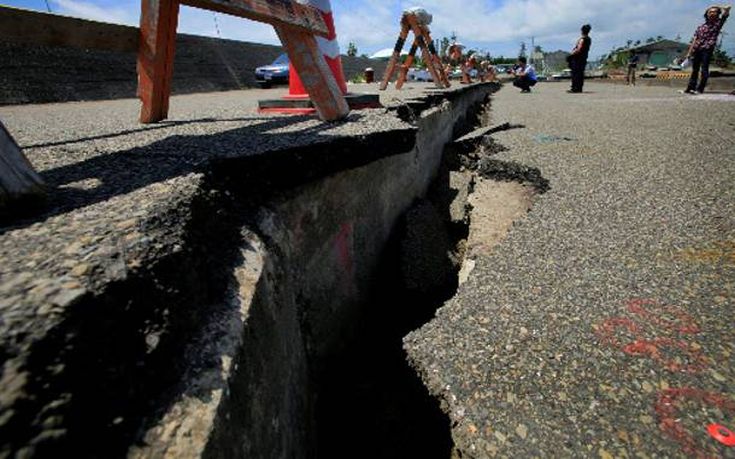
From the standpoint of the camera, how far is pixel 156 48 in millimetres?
2148

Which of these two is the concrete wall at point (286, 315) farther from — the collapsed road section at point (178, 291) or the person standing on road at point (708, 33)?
the person standing on road at point (708, 33)

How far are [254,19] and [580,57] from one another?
442 inches

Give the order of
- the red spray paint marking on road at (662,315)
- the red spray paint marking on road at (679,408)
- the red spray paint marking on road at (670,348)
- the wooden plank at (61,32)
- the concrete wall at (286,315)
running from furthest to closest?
the wooden plank at (61,32), the red spray paint marking on road at (662,315), the red spray paint marking on road at (670,348), the red spray paint marking on road at (679,408), the concrete wall at (286,315)

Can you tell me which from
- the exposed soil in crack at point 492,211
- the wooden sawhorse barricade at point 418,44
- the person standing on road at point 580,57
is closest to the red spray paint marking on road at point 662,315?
the exposed soil in crack at point 492,211

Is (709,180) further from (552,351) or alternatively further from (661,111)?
(661,111)

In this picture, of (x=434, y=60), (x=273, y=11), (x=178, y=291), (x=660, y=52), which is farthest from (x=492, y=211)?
(x=660, y=52)

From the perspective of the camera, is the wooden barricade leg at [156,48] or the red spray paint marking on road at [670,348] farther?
the wooden barricade leg at [156,48]

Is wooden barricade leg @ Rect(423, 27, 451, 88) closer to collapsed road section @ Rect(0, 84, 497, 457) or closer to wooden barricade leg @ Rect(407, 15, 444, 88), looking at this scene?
wooden barricade leg @ Rect(407, 15, 444, 88)

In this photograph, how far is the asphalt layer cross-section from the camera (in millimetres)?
984

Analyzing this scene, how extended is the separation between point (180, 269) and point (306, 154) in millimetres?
994

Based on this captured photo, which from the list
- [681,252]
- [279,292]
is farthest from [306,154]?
[681,252]

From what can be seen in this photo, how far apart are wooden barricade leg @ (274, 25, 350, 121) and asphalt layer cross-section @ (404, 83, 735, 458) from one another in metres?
1.34

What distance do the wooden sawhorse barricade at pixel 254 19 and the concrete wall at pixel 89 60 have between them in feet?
0.40

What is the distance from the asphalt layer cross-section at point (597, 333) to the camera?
0.98 metres
